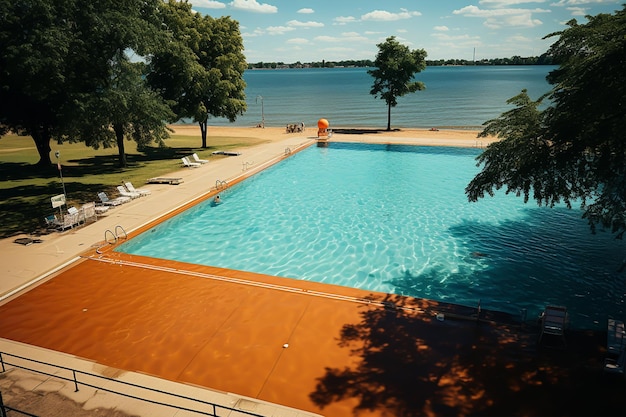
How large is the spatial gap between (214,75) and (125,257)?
23.1 m

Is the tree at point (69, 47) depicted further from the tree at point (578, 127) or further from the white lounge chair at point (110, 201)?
the tree at point (578, 127)

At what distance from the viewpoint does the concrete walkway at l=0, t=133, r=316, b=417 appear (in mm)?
8102

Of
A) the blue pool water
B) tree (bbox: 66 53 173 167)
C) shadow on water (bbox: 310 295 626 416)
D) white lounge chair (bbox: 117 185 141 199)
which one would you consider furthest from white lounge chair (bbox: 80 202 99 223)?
shadow on water (bbox: 310 295 626 416)

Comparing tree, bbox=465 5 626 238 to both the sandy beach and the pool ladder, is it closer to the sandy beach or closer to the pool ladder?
the pool ladder

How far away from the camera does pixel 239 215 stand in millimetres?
20938

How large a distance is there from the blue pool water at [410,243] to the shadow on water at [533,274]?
1.5 inches

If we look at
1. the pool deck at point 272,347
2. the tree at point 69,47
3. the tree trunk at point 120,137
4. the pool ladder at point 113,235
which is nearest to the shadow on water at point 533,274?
the pool deck at point 272,347

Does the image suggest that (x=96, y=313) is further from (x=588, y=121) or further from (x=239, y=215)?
(x=588, y=121)

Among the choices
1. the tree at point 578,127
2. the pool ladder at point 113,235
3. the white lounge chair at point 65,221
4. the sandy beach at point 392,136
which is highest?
the tree at point 578,127

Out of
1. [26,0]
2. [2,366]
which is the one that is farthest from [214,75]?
[2,366]

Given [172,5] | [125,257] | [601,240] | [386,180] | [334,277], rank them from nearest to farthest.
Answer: [334,277] < [125,257] < [601,240] < [386,180] < [172,5]

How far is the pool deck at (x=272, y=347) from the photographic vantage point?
8.27m

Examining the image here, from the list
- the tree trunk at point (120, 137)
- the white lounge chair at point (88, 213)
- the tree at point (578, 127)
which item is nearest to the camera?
the tree at point (578, 127)

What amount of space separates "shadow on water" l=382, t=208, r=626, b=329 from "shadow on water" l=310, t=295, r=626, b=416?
6.13ft
